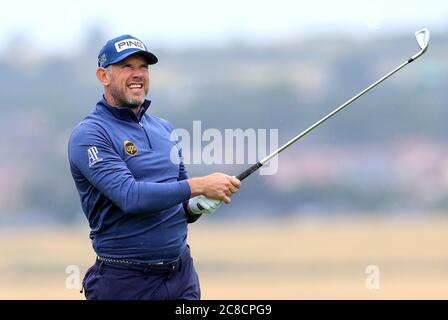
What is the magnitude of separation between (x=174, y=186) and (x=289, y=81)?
22.5 feet

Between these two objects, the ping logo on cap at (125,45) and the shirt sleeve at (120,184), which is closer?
the shirt sleeve at (120,184)

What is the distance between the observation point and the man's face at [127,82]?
423 centimetres

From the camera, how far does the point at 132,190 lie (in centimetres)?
396

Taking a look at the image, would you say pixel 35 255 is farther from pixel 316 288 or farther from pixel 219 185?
pixel 219 185

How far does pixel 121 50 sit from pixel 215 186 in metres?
0.73

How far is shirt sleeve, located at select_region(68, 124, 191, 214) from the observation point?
13.0 ft

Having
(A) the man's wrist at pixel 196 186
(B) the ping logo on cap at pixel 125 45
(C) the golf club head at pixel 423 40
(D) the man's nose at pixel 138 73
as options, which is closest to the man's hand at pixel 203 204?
(A) the man's wrist at pixel 196 186

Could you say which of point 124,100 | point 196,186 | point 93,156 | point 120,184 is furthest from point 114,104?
point 196,186

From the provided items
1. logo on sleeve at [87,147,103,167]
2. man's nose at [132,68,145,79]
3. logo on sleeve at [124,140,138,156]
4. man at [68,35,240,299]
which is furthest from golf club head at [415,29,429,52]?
logo on sleeve at [87,147,103,167]

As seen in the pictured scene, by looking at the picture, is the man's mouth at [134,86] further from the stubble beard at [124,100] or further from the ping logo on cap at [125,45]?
the ping logo on cap at [125,45]

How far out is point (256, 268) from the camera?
11312 millimetres

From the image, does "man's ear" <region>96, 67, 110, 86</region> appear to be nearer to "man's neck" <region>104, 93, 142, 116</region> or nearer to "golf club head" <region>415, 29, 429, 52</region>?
"man's neck" <region>104, 93, 142, 116</region>
